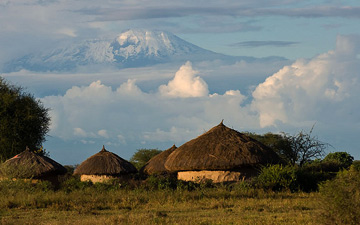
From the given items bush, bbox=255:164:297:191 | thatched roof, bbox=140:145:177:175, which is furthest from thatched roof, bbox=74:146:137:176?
bush, bbox=255:164:297:191

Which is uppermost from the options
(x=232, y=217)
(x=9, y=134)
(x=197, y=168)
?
(x=9, y=134)

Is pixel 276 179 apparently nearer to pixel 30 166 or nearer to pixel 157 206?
pixel 157 206

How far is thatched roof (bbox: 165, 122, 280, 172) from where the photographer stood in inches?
918

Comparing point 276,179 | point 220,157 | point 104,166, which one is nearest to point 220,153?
point 220,157

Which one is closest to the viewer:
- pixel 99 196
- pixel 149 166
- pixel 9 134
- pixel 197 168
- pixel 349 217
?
pixel 349 217

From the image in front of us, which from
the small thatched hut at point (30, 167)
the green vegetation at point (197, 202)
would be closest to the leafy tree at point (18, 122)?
the small thatched hut at point (30, 167)

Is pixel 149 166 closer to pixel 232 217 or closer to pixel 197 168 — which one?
pixel 197 168

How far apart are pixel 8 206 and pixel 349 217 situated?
10.4 m

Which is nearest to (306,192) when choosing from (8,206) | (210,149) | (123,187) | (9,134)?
(210,149)

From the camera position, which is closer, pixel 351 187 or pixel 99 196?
pixel 351 187

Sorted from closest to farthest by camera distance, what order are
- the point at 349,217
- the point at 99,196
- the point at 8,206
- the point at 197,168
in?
1. the point at 349,217
2. the point at 8,206
3. the point at 99,196
4. the point at 197,168

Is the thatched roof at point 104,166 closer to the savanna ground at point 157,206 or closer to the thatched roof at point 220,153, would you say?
the thatched roof at point 220,153

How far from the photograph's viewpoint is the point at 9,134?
35.3 metres

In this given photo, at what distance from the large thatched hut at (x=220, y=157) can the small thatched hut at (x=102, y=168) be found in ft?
13.8
